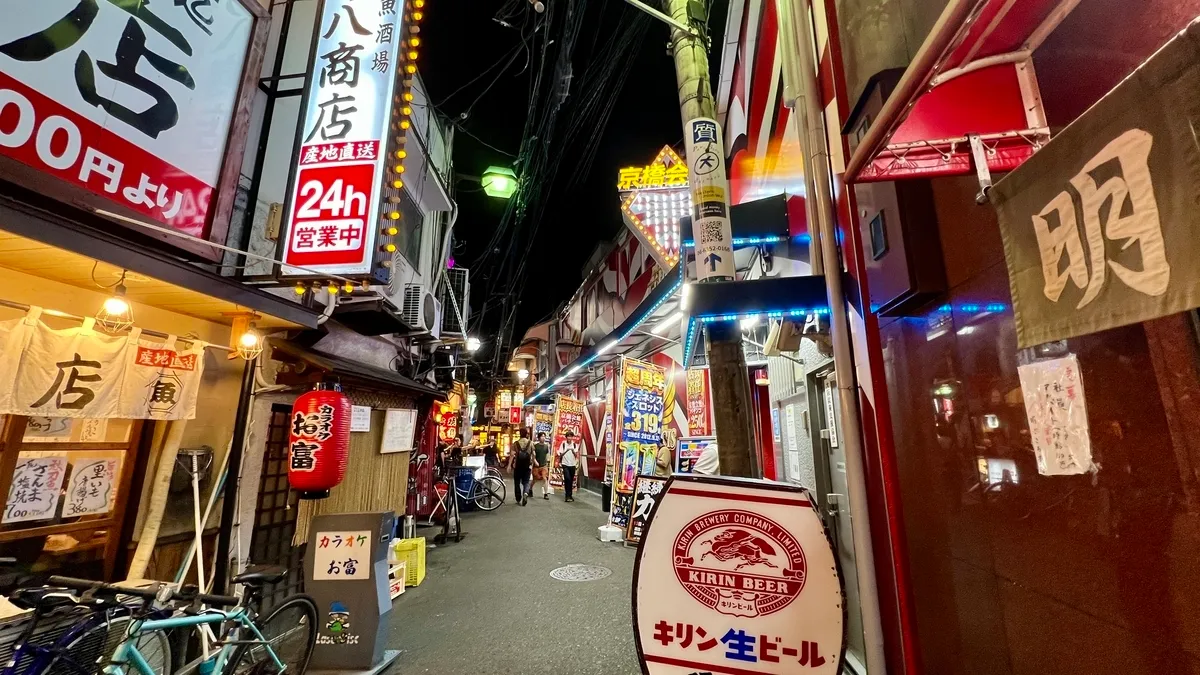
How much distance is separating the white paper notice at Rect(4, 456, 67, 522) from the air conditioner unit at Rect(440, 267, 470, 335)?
956 centimetres

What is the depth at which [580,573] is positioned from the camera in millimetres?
8828

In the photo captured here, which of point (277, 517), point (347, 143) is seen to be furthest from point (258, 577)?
point (347, 143)

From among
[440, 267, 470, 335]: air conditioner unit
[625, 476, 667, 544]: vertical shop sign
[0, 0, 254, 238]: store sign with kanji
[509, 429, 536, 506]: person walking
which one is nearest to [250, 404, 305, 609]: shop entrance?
[0, 0, 254, 238]: store sign with kanji

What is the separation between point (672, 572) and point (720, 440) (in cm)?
100

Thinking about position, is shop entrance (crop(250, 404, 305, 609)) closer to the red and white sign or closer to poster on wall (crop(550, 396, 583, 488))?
the red and white sign

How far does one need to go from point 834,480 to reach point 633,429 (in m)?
6.68

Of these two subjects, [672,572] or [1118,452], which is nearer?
[1118,452]

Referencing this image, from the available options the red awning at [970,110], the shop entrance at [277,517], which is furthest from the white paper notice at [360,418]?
the red awning at [970,110]

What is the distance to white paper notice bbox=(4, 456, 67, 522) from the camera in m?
4.25

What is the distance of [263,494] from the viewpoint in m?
6.87

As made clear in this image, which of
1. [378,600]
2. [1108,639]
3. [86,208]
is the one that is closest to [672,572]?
[1108,639]

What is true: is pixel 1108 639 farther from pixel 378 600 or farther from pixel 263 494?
pixel 263 494

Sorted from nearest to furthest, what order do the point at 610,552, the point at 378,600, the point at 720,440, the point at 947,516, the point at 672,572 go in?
the point at 672,572
the point at 947,516
the point at 720,440
the point at 378,600
the point at 610,552

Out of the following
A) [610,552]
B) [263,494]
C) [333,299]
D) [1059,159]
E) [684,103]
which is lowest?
[610,552]
